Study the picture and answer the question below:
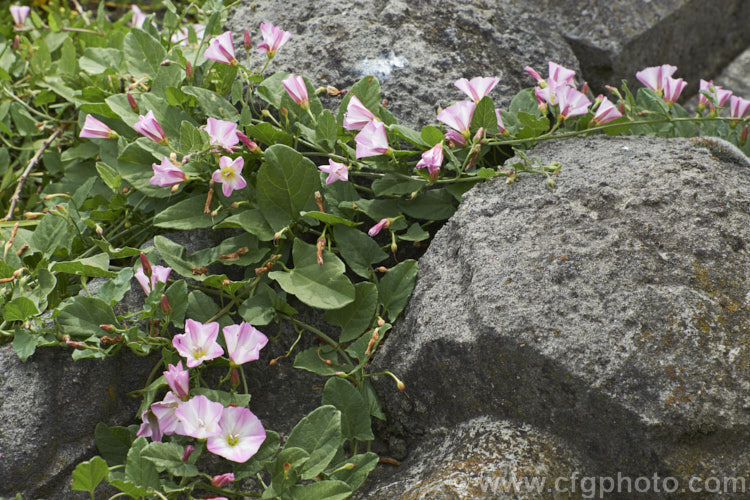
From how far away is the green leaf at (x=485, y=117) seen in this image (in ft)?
5.80

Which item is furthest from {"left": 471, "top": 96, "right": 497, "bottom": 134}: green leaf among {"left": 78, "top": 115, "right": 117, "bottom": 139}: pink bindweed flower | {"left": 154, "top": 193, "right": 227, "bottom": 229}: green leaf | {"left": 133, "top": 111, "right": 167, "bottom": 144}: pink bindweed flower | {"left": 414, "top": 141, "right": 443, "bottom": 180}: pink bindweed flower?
{"left": 78, "top": 115, "right": 117, "bottom": 139}: pink bindweed flower

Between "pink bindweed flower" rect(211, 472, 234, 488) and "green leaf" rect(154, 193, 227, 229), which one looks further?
"green leaf" rect(154, 193, 227, 229)

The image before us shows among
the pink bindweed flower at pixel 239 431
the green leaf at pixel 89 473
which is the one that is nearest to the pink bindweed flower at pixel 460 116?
the pink bindweed flower at pixel 239 431

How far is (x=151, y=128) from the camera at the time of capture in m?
1.76

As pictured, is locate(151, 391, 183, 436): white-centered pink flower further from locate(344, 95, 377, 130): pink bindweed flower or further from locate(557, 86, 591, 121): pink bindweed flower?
locate(557, 86, 591, 121): pink bindweed flower

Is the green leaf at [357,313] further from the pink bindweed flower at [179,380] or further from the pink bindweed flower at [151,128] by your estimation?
the pink bindweed flower at [151,128]

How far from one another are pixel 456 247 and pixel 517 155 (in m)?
0.37

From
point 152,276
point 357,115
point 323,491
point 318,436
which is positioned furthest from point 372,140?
point 323,491

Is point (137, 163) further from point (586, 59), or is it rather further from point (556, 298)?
point (586, 59)

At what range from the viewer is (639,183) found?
5.38 feet

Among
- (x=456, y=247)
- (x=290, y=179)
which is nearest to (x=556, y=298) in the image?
(x=456, y=247)

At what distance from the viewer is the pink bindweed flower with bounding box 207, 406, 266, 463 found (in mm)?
1417

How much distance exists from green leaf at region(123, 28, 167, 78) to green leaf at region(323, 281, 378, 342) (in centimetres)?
105

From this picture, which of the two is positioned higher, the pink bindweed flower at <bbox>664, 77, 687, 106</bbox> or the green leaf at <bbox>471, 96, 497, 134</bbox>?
the pink bindweed flower at <bbox>664, 77, 687, 106</bbox>
